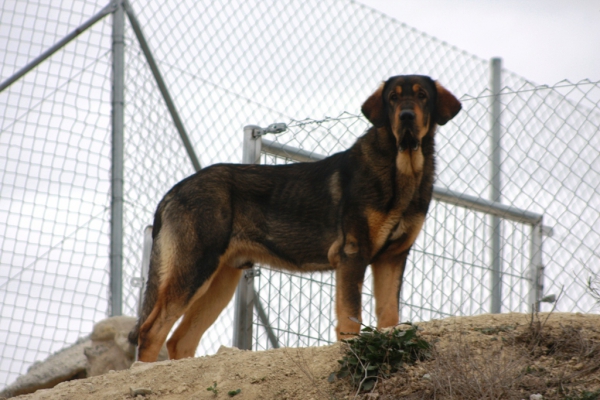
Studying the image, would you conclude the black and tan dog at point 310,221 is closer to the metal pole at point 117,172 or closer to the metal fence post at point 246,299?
the metal fence post at point 246,299

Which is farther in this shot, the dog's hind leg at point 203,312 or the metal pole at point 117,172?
the dog's hind leg at point 203,312

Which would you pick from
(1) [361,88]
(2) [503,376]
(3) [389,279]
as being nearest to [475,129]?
(1) [361,88]

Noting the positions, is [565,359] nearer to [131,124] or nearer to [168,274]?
[168,274]

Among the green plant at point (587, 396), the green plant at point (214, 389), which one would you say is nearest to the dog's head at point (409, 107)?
the green plant at point (214, 389)

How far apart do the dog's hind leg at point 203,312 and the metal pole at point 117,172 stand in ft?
1.93

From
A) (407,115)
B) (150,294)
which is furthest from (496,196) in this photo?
(150,294)

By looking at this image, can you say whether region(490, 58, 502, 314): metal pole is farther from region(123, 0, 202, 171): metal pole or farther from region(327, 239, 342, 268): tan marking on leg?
region(123, 0, 202, 171): metal pole

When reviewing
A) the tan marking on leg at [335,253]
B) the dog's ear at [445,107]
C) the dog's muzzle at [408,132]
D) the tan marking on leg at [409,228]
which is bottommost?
the tan marking on leg at [335,253]

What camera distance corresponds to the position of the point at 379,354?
3.40m

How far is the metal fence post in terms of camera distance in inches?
225

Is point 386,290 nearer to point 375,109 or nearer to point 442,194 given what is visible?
point 375,109

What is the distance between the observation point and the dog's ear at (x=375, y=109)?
5129 mm

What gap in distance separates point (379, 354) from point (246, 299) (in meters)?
2.54

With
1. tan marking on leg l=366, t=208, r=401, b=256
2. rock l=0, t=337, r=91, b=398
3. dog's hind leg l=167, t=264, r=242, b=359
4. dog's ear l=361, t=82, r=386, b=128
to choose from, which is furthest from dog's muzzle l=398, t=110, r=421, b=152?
rock l=0, t=337, r=91, b=398
